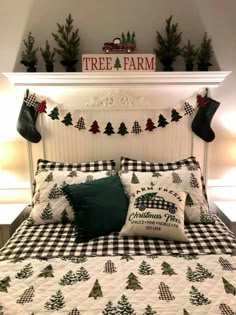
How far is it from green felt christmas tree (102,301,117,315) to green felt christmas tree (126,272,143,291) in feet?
0.44

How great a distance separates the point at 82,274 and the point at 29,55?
1573mm

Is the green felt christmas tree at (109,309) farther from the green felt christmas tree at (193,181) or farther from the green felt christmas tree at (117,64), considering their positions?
the green felt christmas tree at (117,64)

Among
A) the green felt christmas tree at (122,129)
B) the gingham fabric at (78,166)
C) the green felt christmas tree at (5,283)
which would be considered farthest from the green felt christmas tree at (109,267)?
the green felt christmas tree at (122,129)

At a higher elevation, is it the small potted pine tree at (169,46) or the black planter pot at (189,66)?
the small potted pine tree at (169,46)

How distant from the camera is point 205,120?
234 centimetres

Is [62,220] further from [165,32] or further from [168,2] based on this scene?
[168,2]

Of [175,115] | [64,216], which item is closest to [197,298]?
[64,216]

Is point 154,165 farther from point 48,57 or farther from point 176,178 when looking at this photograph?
point 48,57

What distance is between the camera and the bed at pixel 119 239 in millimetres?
1329

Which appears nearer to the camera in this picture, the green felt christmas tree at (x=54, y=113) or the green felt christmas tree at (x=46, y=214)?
the green felt christmas tree at (x=46, y=214)

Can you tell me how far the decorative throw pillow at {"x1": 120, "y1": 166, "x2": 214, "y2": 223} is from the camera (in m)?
2.04

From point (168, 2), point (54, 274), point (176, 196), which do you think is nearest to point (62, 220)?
point (54, 274)

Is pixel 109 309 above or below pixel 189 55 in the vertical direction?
below

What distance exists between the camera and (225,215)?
2260 millimetres
